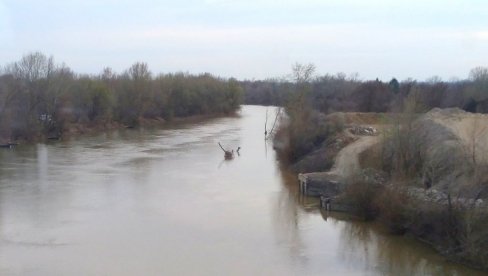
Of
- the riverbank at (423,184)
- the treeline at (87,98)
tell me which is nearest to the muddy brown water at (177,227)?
the riverbank at (423,184)

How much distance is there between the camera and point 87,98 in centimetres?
3881

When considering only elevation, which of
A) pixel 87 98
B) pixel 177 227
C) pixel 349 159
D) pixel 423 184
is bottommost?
pixel 177 227

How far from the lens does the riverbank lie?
11781mm

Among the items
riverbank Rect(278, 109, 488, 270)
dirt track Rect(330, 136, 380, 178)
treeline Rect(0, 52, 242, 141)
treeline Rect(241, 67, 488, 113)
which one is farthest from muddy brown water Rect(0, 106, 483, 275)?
treeline Rect(241, 67, 488, 113)

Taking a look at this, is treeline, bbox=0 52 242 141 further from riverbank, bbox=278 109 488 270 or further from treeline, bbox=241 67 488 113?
riverbank, bbox=278 109 488 270

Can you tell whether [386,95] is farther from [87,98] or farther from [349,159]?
[349,159]

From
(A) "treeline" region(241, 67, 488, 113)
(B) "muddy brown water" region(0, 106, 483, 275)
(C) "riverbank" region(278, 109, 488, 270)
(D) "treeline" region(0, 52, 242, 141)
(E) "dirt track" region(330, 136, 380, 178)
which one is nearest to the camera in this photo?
(B) "muddy brown water" region(0, 106, 483, 275)

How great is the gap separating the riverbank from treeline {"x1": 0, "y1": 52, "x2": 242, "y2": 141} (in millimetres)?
19572

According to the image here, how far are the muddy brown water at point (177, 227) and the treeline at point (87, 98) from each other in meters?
8.99

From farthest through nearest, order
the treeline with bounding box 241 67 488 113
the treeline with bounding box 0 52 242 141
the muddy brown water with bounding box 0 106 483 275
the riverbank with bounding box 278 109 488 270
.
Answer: the treeline with bounding box 241 67 488 113
the treeline with bounding box 0 52 242 141
the riverbank with bounding box 278 109 488 270
the muddy brown water with bounding box 0 106 483 275

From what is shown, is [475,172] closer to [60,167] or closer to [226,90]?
[60,167]

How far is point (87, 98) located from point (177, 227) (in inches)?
1062

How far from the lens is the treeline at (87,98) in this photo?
32.1 m

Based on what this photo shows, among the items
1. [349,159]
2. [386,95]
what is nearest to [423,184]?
[349,159]
